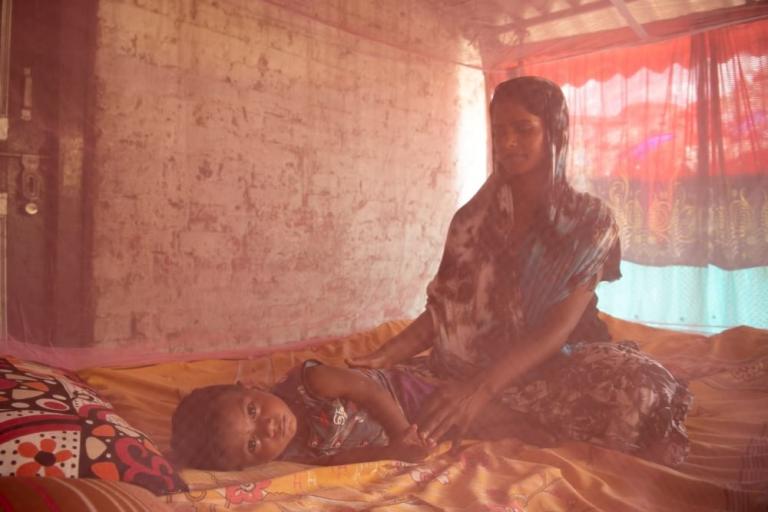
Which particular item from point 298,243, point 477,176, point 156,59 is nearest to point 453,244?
point 477,176

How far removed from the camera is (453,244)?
4.82 ft

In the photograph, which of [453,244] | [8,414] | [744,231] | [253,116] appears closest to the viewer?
[8,414]

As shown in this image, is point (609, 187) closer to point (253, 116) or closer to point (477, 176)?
point (477, 176)

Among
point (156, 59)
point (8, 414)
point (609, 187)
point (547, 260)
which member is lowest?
point (8, 414)

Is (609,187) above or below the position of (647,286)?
above

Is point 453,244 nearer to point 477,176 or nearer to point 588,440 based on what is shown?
point 477,176

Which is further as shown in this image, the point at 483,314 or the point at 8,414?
the point at 483,314

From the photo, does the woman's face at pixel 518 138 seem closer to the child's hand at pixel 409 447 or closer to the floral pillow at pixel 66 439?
the child's hand at pixel 409 447

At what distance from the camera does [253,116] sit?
1.69 meters

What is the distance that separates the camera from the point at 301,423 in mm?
1189

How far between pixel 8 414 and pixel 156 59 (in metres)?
0.97

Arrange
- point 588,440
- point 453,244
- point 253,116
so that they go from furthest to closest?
point 253,116, point 453,244, point 588,440

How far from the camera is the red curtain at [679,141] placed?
4.33 ft

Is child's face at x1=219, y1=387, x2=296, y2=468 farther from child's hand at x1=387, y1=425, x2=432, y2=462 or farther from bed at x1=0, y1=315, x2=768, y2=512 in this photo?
child's hand at x1=387, y1=425, x2=432, y2=462
